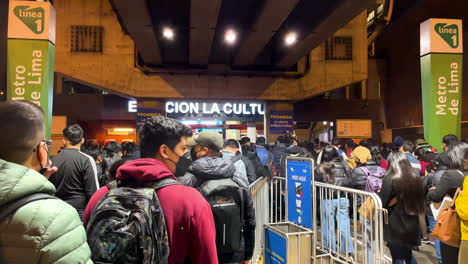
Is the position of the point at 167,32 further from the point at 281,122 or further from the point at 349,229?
the point at 349,229

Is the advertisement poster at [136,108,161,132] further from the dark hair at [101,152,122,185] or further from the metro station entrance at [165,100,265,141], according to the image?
the dark hair at [101,152,122,185]

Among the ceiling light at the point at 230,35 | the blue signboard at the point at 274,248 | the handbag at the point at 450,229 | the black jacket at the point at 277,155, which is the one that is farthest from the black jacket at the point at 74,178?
the ceiling light at the point at 230,35

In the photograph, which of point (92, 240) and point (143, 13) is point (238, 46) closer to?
point (143, 13)

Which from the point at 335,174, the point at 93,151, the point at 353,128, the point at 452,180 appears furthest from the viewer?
the point at 353,128

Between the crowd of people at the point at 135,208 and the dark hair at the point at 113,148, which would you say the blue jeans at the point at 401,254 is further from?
the dark hair at the point at 113,148

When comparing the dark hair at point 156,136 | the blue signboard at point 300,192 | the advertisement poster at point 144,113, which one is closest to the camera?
the dark hair at point 156,136

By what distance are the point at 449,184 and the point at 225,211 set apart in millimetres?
2513

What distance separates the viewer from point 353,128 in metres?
14.0

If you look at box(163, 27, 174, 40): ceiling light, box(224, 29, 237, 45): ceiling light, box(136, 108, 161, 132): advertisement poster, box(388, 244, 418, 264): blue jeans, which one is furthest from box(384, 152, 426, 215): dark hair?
box(136, 108, 161, 132): advertisement poster

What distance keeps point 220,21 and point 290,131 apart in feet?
18.4

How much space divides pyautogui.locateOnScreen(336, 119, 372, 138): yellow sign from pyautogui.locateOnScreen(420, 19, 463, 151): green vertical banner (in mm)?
6860

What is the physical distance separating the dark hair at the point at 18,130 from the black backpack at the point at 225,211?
157 centimetres

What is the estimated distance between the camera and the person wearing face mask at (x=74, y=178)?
3.56 m

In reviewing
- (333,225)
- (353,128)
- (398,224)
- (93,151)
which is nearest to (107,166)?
(93,151)
